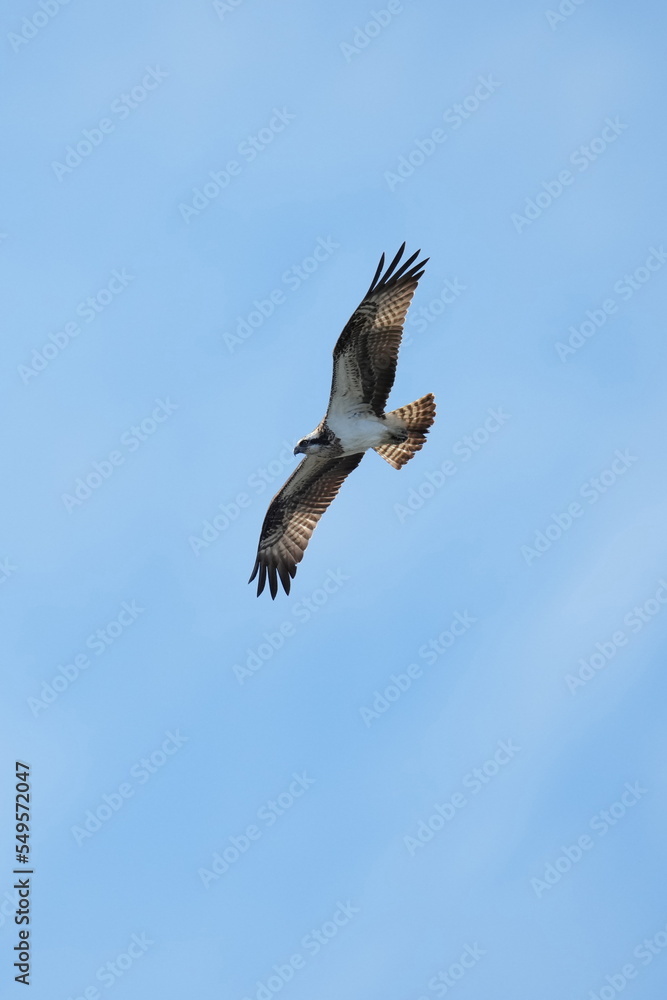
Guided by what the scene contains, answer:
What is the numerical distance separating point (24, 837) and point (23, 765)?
942 millimetres

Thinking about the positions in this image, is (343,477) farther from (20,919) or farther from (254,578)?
(20,919)

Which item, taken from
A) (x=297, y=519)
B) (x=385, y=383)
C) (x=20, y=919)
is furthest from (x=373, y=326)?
(x=20, y=919)

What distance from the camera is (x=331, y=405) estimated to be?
1703cm

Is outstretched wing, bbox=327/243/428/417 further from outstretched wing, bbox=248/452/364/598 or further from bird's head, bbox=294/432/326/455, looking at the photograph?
outstretched wing, bbox=248/452/364/598

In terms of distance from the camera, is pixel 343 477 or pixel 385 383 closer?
pixel 385 383

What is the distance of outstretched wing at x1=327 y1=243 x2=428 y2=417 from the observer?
646 inches

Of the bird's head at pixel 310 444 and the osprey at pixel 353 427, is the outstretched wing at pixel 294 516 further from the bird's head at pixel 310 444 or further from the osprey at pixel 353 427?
the bird's head at pixel 310 444

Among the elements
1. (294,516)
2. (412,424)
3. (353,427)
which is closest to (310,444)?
(353,427)

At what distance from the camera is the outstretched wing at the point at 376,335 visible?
16.4 metres

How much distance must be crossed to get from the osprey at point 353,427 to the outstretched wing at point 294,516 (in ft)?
0.05

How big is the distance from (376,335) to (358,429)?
4.55 feet

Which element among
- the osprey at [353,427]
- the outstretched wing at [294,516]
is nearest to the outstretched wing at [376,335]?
the osprey at [353,427]

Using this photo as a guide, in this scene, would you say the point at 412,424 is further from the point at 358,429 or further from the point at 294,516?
the point at 294,516

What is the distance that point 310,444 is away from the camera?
17.4 meters
